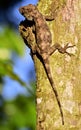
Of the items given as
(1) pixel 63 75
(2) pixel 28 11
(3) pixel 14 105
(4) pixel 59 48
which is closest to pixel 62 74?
(1) pixel 63 75

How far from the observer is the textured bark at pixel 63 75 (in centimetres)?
384

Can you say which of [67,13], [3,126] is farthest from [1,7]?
[67,13]

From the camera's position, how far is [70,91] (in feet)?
Result: 12.7

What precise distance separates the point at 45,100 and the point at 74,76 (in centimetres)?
29

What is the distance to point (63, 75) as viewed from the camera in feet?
12.9

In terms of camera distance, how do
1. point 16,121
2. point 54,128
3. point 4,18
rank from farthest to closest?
1. point 4,18
2. point 16,121
3. point 54,128

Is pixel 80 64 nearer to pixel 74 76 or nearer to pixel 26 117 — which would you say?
pixel 74 76

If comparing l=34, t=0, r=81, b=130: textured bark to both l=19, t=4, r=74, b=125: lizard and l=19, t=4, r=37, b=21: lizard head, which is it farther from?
l=19, t=4, r=37, b=21: lizard head

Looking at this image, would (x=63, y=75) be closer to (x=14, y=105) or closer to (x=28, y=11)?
(x=28, y=11)

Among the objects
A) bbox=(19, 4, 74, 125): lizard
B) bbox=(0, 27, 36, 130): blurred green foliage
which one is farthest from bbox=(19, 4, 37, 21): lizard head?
bbox=(0, 27, 36, 130): blurred green foliage

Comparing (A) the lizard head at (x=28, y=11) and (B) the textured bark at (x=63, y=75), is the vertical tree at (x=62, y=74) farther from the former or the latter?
(A) the lizard head at (x=28, y=11)

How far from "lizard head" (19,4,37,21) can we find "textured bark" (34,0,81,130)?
533mm

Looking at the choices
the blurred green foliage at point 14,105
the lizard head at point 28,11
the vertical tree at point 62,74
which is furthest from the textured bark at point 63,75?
the blurred green foliage at point 14,105

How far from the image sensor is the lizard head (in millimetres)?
4751
